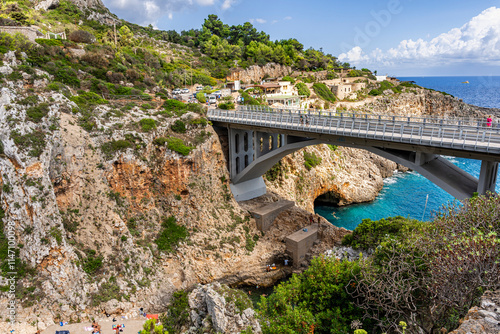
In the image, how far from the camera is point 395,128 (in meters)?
21.0

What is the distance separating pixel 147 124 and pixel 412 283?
24.7 meters

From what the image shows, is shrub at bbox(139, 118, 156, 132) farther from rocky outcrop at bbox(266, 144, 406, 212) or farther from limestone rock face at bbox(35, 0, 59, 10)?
limestone rock face at bbox(35, 0, 59, 10)

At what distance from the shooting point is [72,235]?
23469 mm

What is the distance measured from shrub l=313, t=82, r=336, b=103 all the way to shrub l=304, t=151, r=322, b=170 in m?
24.0

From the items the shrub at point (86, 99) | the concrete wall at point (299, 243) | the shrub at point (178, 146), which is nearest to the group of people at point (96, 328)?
the shrub at point (178, 146)

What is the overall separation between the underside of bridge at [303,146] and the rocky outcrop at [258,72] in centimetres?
3724

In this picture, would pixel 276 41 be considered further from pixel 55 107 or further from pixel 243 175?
pixel 55 107

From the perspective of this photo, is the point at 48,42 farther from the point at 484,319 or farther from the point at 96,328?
the point at 484,319

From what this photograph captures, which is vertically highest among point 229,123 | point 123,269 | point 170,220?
point 229,123

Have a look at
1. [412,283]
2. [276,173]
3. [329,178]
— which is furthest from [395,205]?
[412,283]

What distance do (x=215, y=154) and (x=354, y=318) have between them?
21.7m

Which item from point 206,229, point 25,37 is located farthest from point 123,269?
point 25,37

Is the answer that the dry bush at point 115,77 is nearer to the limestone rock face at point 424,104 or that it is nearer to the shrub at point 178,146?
the shrub at point 178,146

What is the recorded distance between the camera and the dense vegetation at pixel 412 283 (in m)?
10.3
